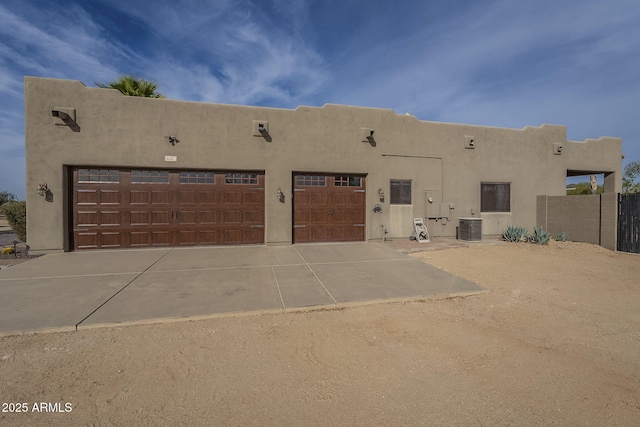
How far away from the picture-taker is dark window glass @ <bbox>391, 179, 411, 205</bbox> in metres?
11.4

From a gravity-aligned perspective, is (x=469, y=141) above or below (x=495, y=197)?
above

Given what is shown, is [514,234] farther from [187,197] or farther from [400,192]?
[187,197]

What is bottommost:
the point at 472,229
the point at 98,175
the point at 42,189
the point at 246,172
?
the point at 472,229

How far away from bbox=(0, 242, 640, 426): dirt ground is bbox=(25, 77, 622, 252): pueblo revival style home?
6.21m

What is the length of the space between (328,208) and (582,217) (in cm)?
1021

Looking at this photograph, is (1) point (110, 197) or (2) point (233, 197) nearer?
(1) point (110, 197)

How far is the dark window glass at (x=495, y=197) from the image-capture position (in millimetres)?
12570

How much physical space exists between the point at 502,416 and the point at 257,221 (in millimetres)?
8848

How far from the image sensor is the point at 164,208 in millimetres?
9648

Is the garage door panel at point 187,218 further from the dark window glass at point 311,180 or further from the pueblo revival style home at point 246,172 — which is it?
the dark window glass at point 311,180

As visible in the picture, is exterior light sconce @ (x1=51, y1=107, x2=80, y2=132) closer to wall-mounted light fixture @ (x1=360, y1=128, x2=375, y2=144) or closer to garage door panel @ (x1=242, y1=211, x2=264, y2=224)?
garage door panel @ (x1=242, y1=211, x2=264, y2=224)

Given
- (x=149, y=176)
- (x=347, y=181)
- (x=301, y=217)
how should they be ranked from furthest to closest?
1. (x=347, y=181)
2. (x=301, y=217)
3. (x=149, y=176)

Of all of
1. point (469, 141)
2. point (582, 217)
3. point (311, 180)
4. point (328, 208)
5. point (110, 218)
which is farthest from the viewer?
point (469, 141)

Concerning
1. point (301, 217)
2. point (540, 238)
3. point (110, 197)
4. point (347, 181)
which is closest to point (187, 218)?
point (110, 197)
